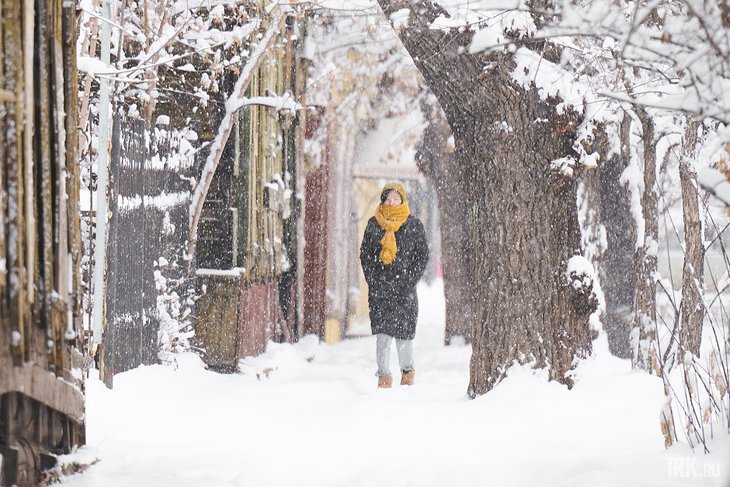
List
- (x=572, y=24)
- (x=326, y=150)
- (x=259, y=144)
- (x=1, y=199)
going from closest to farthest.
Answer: (x=1, y=199), (x=572, y=24), (x=259, y=144), (x=326, y=150)

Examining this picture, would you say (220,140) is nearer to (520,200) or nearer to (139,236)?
(139,236)

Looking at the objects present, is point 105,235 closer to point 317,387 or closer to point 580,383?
point 317,387

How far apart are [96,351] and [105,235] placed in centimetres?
89

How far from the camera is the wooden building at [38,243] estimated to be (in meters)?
3.51

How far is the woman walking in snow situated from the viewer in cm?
849

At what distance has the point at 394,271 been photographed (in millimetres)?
8648

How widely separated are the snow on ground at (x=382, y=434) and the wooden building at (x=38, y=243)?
317 mm

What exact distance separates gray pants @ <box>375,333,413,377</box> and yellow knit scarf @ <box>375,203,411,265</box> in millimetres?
757

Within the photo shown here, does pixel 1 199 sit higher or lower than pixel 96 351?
higher

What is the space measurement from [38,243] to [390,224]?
16.8 ft

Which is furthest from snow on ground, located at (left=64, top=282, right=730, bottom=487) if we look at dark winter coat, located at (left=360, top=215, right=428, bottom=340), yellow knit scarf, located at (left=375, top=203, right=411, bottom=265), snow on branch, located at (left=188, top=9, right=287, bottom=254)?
snow on branch, located at (left=188, top=9, right=287, bottom=254)

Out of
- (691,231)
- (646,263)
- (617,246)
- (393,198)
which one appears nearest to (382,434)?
(691,231)

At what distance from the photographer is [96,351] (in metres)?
6.57

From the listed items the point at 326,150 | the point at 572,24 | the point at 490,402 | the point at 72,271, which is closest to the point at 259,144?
the point at 326,150
